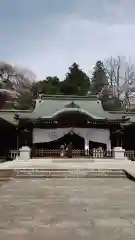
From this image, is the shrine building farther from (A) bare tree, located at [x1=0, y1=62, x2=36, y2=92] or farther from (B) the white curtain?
(A) bare tree, located at [x1=0, y1=62, x2=36, y2=92]

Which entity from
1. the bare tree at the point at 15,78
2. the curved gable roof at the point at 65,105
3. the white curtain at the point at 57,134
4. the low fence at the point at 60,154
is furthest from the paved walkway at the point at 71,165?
the bare tree at the point at 15,78

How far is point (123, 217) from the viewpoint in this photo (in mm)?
6527

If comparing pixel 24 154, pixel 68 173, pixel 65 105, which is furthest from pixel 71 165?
pixel 65 105

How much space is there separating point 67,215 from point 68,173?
9.31 metres

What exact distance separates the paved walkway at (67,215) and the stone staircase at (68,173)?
5.49 m

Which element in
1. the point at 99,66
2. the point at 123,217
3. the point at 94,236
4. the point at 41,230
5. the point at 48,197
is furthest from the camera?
the point at 99,66

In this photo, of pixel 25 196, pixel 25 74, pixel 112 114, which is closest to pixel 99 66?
pixel 25 74

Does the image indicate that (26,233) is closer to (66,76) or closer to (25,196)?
(25,196)

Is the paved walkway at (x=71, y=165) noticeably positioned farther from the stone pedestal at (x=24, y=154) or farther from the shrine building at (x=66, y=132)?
the shrine building at (x=66, y=132)

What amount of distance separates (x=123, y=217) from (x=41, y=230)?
1.87 metres

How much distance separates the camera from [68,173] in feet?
52.7

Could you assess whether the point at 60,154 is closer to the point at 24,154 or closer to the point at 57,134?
the point at 57,134

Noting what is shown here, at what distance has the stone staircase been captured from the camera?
15.6 m

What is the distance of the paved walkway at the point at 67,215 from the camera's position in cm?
532
